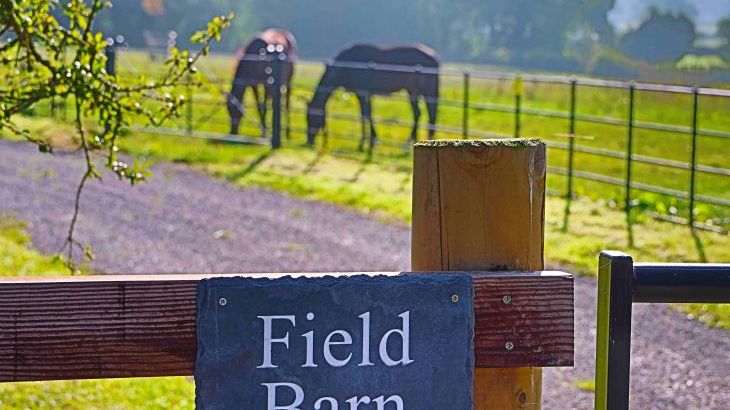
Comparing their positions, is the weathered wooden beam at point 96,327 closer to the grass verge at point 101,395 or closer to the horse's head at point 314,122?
the grass verge at point 101,395

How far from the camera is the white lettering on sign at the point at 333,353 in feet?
6.88

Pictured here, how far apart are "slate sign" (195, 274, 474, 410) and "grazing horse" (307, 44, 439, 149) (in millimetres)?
15953

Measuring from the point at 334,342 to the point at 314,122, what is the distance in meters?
16.0

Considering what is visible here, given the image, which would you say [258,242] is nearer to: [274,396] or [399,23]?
[274,396]

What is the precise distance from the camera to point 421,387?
216 cm

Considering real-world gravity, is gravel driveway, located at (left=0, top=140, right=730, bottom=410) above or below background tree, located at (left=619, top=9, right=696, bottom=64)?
below

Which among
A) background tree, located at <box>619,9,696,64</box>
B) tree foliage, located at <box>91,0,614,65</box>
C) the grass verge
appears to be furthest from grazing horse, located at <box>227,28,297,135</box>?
tree foliage, located at <box>91,0,614,65</box>

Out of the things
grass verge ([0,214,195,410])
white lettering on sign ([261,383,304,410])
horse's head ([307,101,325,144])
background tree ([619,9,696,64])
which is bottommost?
grass verge ([0,214,195,410])

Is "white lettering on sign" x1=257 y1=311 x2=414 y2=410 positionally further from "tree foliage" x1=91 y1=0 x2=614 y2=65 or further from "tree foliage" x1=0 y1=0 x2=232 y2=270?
"tree foliage" x1=91 y1=0 x2=614 y2=65

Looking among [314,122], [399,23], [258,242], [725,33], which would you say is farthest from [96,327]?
[399,23]

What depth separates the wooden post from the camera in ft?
7.45

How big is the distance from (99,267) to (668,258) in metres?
4.04

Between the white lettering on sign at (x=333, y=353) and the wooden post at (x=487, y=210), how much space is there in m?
0.21

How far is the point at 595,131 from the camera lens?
21.3m
